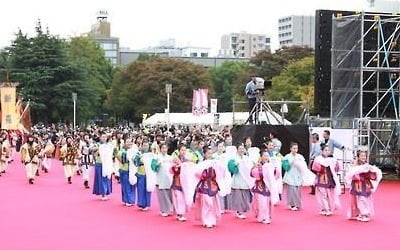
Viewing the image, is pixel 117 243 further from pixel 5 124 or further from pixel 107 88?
pixel 107 88

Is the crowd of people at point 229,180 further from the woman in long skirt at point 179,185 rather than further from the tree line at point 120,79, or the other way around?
the tree line at point 120,79

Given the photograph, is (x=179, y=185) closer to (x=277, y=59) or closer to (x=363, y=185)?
(x=363, y=185)

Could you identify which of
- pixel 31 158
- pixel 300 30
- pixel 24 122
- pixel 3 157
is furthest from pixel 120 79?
pixel 300 30

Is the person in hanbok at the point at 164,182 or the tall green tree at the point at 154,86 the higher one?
the tall green tree at the point at 154,86

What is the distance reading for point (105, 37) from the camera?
126 metres

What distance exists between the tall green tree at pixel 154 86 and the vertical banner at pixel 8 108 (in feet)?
77.4

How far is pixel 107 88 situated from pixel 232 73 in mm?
12975

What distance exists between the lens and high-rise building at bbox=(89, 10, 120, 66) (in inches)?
4543

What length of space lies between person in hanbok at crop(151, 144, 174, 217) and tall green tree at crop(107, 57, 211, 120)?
43786 mm

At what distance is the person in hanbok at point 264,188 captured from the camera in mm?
11852

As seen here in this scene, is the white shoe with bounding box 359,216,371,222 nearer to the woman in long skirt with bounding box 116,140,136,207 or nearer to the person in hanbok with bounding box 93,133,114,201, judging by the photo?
the woman in long skirt with bounding box 116,140,136,207

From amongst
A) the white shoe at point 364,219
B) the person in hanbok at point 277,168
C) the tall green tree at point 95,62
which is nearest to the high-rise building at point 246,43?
the tall green tree at point 95,62

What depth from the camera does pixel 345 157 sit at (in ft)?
61.2

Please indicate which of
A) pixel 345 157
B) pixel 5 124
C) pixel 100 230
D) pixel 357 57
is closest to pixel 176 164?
pixel 100 230
